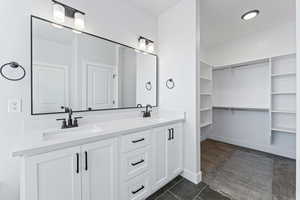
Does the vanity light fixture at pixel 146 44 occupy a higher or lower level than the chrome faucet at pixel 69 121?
higher

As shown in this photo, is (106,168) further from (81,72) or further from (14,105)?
(81,72)

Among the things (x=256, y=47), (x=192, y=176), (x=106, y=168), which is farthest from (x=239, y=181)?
(x=256, y=47)

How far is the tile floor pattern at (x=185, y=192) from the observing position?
1.64 m

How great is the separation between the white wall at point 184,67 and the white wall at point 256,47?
1800 millimetres

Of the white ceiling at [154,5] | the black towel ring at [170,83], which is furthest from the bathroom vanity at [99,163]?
the white ceiling at [154,5]

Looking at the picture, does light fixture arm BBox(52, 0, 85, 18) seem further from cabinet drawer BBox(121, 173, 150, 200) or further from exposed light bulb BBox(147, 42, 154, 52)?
cabinet drawer BBox(121, 173, 150, 200)

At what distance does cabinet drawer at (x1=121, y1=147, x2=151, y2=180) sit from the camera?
4.33 feet

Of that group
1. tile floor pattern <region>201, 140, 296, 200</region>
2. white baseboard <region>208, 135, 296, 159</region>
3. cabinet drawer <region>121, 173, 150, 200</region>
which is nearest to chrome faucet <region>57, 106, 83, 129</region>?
cabinet drawer <region>121, 173, 150, 200</region>

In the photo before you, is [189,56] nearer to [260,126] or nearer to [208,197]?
[208,197]

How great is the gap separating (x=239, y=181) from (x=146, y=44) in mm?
2531

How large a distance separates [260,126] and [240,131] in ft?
1.38

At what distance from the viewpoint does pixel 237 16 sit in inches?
92.4

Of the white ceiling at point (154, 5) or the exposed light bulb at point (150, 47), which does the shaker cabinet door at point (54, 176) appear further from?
the white ceiling at point (154, 5)

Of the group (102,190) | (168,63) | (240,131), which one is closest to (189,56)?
(168,63)
